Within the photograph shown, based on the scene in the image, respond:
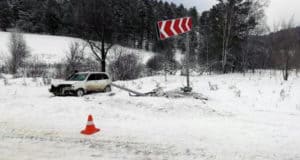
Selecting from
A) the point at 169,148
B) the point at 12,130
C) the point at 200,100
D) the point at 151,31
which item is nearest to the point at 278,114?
the point at 200,100

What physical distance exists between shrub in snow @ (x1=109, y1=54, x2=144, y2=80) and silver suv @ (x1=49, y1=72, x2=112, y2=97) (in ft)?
39.0

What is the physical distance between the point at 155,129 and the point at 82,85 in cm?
789

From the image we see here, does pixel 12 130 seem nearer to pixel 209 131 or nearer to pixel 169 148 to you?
pixel 169 148

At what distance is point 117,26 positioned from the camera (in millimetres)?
24688

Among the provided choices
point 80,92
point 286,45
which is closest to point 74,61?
point 80,92

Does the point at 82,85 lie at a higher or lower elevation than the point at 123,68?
lower

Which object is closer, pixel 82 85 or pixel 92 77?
pixel 82 85

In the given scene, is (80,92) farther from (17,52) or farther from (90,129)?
(17,52)

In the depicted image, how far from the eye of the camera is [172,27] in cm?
846

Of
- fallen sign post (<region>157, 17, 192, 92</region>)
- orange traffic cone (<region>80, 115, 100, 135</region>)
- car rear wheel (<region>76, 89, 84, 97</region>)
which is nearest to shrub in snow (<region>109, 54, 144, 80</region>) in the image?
car rear wheel (<region>76, 89, 84, 97</region>)

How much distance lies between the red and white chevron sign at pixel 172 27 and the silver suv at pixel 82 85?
616 centimetres

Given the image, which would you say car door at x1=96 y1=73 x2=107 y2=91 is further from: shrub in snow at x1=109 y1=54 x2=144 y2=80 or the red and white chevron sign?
shrub in snow at x1=109 y1=54 x2=144 y2=80

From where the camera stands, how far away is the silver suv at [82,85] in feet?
39.1

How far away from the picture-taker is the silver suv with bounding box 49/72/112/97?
11930 mm
